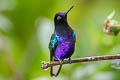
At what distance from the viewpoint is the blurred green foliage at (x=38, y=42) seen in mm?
2557

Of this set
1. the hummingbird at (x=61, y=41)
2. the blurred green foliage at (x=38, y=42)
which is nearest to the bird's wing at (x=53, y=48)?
the hummingbird at (x=61, y=41)

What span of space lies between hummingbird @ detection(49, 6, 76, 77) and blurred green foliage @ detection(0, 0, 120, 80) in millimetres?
216

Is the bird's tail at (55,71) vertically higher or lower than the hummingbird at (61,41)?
lower

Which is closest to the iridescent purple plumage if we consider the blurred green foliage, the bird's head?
the bird's head

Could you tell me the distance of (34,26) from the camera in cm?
300

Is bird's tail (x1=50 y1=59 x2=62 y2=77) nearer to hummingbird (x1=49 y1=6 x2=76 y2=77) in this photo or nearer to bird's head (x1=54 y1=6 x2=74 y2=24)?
hummingbird (x1=49 y1=6 x2=76 y2=77)

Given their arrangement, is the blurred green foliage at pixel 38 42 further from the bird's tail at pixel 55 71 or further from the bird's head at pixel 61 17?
the bird's head at pixel 61 17

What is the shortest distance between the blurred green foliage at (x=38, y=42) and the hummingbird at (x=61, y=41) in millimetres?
216

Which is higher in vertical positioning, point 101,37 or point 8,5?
point 8,5

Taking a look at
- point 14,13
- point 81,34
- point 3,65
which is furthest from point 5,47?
point 81,34

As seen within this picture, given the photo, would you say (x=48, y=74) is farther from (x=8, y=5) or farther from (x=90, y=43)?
(x=8, y=5)

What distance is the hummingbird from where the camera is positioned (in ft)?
7.47

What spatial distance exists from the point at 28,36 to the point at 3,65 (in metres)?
0.29

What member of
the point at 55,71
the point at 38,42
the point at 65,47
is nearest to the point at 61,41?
the point at 65,47
